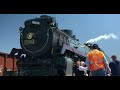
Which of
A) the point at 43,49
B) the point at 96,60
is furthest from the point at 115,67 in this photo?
the point at 43,49

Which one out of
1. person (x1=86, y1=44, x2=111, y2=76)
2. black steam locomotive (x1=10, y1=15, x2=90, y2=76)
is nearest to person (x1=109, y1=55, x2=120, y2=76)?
person (x1=86, y1=44, x2=111, y2=76)

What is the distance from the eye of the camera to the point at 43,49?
488 inches

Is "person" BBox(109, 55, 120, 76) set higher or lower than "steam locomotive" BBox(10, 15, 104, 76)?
lower

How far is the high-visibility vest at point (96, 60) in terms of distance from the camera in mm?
6430

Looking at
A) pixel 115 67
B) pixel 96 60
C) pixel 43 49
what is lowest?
pixel 115 67

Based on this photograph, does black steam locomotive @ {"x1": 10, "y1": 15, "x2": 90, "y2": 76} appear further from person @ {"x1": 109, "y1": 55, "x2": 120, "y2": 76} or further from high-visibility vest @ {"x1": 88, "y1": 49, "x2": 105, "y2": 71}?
high-visibility vest @ {"x1": 88, "y1": 49, "x2": 105, "y2": 71}

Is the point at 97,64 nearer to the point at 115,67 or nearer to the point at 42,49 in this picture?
the point at 115,67

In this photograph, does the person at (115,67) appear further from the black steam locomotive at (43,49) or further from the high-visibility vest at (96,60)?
the black steam locomotive at (43,49)

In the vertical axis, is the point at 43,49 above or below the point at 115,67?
above

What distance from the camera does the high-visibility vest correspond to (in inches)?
253

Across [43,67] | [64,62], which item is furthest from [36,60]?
[64,62]

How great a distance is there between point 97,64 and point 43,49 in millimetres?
6237
